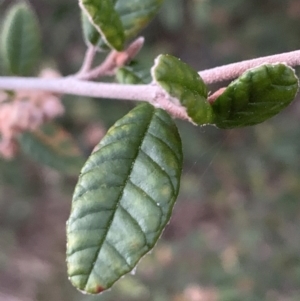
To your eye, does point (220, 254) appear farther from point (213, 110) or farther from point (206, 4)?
point (213, 110)

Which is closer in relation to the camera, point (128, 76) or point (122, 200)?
point (122, 200)

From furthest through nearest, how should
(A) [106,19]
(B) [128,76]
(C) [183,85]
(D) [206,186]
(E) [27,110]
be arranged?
(D) [206,186]
(E) [27,110]
(B) [128,76]
(A) [106,19]
(C) [183,85]

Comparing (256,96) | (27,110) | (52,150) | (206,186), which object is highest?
(256,96)

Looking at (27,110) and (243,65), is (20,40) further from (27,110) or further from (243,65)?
(243,65)

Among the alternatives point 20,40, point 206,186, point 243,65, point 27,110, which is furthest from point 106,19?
point 206,186

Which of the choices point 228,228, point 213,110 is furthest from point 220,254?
point 213,110

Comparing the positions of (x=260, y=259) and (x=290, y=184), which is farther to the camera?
(x=290, y=184)

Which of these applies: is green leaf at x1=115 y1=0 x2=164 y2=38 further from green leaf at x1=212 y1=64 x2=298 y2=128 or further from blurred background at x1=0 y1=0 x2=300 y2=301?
blurred background at x1=0 y1=0 x2=300 y2=301
